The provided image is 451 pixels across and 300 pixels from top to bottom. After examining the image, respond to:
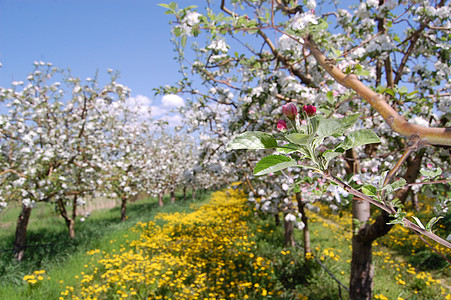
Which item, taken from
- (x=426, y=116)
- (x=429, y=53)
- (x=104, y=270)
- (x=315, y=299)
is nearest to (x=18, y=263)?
(x=104, y=270)

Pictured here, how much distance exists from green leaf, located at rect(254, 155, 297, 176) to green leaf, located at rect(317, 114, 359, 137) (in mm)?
90

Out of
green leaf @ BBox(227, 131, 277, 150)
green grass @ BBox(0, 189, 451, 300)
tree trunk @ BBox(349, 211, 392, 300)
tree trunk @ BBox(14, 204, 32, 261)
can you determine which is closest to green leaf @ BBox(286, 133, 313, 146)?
green leaf @ BBox(227, 131, 277, 150)

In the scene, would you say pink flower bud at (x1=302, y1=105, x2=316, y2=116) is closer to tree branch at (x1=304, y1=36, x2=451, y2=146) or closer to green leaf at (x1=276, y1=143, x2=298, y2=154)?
green leaf at (x1=276, y1=143, x2=298, y2=154)

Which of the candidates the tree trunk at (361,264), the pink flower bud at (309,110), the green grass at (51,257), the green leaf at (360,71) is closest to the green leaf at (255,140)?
the pink flower bud at (309,110)

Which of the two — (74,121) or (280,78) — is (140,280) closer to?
(280,78)

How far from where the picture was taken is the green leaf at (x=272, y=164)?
0.51 meters

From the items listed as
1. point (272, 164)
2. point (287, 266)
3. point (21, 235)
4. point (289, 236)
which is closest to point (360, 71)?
point (272, 164)

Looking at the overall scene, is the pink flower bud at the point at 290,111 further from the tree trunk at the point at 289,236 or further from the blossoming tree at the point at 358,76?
the tree trunk at the point at 289,236

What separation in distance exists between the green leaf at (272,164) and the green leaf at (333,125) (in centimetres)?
9

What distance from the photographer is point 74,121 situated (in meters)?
6.19

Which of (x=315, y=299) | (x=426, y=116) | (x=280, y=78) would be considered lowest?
(x=315, y=299)

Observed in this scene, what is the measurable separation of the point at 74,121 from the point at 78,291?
3.98 meters

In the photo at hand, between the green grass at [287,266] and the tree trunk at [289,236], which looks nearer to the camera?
the green grass at [287,266]

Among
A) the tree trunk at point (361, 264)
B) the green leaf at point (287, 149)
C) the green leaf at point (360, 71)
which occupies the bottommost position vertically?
the tree trunk at point (361, 264)
